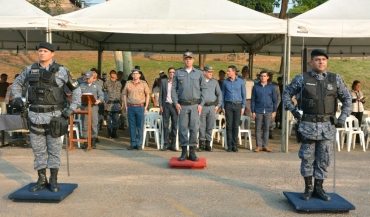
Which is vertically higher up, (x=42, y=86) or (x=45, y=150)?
(x=42, y=86)

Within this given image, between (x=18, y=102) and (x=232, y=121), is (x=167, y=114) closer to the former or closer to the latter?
(x=232, y=121)

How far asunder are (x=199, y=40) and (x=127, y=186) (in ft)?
32.3

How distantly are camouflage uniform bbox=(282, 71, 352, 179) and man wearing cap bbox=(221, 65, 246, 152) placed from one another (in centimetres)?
435

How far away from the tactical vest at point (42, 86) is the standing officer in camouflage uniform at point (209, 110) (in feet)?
15.7

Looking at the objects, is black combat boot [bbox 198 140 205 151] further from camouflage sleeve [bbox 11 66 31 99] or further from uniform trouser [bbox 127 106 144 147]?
camouflage sleeve [bbox 11 66 31 99]

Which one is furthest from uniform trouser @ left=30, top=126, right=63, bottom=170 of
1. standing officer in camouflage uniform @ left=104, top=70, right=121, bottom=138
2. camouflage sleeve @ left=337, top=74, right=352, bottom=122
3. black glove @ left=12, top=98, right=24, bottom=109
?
standing officer in camouflage uniform @ left=104, top=70, right=121, bottom=138

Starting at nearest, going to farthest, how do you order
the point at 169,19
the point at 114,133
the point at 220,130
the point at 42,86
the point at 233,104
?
the point at 42,86
the point at 169,19
the point at 233,104
the point at 220,130
the point at 114,133

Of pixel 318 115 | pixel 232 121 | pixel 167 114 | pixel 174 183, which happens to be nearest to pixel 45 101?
pixel 174 183

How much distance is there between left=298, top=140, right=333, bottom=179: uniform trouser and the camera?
19.9ft

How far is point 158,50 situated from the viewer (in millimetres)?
16984

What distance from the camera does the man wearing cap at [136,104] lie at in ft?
34.9

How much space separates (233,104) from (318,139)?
4617 millimetres

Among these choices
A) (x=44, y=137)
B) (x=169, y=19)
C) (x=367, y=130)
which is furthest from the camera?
(x=367, y=130)

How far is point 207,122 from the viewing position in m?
10.7
